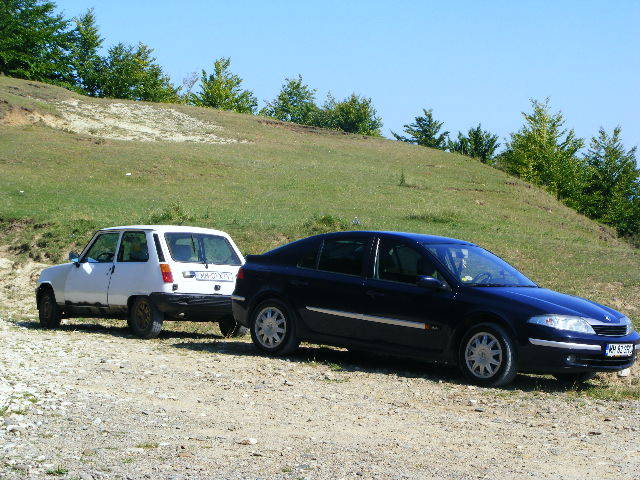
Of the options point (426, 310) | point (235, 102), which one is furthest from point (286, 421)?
point (235, 102)

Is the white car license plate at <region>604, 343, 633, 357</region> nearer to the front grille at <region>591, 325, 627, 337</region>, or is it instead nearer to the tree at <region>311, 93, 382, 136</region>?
the front grille at <region>591, 325, 627, 337</region>

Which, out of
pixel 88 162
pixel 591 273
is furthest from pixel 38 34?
pixel 591 273

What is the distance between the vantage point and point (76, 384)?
935 centimetres

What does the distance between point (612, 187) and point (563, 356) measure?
230 ft

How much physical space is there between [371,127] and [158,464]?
11349cm

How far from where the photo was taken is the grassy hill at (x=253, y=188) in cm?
2548

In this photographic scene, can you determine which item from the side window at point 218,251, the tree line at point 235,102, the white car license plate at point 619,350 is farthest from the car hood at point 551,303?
the tree line at point 235,102

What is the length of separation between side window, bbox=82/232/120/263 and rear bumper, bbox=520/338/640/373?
24.8 ft

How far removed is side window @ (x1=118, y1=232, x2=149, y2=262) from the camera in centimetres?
1409

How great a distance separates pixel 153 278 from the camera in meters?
13.7

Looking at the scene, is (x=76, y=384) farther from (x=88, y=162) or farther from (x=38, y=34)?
(x=38, y=34)

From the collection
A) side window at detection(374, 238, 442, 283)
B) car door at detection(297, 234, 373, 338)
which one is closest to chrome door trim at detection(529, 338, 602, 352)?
side window at detection(374, 238, 442, 283)

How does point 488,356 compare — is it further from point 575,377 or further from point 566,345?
point 575,377

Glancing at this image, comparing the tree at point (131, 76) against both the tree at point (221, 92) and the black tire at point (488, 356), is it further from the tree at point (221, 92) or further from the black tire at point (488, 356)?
the black tire at point (488, 356)
